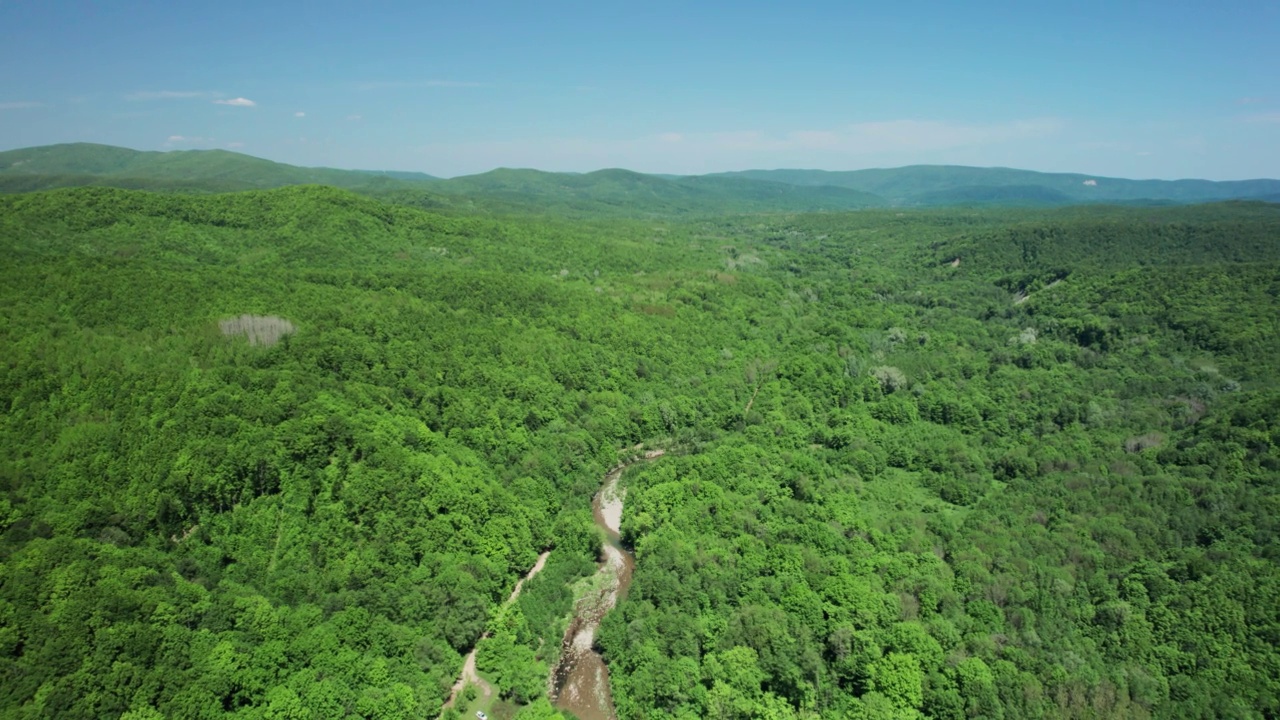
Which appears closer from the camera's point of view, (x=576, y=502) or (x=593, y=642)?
(x=593, y=642)

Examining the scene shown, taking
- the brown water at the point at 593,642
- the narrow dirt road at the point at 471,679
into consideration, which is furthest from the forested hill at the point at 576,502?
the brown water at the point at 593,642

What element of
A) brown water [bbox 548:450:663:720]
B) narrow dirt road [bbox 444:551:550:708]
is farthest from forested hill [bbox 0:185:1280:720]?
brown water [bbox 548:450:663:720]

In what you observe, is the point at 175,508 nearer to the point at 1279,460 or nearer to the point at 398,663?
the point at 398,663

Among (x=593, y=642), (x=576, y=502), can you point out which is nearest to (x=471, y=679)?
(x=593, y=642)

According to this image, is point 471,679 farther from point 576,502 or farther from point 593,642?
point 576,502

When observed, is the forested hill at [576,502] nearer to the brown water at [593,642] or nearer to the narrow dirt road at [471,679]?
the narrow dirt road at [471,679]

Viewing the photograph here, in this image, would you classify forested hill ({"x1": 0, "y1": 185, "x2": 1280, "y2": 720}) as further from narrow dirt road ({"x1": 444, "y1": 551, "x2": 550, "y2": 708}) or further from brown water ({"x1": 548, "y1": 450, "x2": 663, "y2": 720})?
brown water ({"x1": 548, "y1": 450, "x2": 663, "y2": 720})
